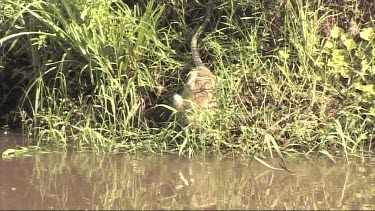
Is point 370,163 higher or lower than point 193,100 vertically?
lower

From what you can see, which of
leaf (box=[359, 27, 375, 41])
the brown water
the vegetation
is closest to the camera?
the brown water

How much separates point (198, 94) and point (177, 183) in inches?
36.6

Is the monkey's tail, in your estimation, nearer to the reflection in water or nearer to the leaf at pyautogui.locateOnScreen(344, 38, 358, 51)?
the reflection in water

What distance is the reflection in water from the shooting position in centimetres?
249

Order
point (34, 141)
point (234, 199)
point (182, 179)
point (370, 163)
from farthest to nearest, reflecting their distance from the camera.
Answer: point (34, 141) < point (370, 163) < point (182, 179) < point (234, 199)

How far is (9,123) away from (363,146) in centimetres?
242

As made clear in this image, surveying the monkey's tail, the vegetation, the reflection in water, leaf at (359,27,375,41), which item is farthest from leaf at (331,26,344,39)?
the reflection in water

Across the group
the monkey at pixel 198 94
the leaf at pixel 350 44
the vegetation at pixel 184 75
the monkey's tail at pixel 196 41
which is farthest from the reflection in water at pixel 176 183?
the leaf at pixel 350 44

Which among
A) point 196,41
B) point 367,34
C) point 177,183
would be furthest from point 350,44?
point 177,183

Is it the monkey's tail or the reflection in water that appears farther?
the monkey's tail

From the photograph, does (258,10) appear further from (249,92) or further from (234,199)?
(234,199)

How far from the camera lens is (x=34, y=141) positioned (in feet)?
11.8

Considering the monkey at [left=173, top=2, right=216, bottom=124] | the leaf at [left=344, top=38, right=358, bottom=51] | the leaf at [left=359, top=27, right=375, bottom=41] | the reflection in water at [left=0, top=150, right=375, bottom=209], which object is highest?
the leaf at [left=359, top=27, right=375, bottom=41]

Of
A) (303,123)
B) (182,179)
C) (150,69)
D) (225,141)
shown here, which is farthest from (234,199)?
(150,69)
